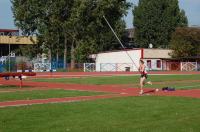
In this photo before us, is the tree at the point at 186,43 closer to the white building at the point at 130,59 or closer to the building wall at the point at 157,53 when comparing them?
the building wall at the point at 157,53

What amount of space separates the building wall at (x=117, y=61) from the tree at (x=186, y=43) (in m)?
9.84

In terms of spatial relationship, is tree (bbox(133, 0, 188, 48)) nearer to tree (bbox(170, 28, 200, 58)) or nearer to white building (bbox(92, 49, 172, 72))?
tree (bbox(170, 28, 200, 58))

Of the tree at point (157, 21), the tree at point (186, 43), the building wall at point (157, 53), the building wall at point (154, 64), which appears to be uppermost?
the tree at point (157, 21)

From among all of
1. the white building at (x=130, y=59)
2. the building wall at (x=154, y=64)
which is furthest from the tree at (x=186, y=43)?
the building wall at (x=154, y=64)

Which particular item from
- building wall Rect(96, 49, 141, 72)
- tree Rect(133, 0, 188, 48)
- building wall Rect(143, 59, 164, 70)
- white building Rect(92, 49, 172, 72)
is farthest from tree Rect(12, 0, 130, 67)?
tree Rect(133, 0, 188, 48)

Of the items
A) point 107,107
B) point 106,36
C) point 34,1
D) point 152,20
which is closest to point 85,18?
point 34,1

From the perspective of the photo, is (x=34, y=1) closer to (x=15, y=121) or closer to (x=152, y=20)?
(x=152, y=20)

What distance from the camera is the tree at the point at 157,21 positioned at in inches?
4456

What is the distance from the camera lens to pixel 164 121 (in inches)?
484

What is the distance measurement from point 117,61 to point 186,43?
1414 cm

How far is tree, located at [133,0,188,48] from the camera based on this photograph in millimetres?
113188

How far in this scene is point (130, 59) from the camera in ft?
266

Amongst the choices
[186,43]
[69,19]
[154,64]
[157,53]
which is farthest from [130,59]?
[186,43]

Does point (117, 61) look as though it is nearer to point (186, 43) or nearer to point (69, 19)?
point (69, 19)
